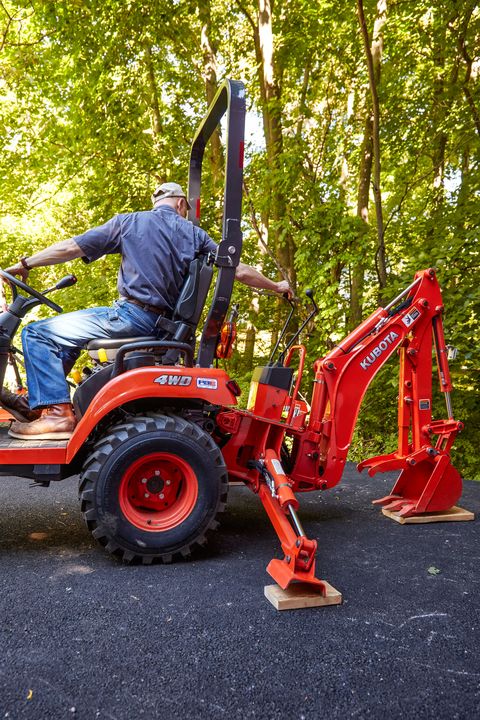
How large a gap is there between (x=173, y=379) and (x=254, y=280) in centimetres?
85

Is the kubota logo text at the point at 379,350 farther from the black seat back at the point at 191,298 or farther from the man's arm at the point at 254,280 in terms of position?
the black seat back at the point at 191,298

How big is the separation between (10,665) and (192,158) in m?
3.36

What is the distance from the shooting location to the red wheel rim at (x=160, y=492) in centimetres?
292

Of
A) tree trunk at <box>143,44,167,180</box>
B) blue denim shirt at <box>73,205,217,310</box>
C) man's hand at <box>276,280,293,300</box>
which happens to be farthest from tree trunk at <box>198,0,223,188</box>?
blue denim shirt at <box>73,205,217,310</box>

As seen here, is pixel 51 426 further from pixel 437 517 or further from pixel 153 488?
pixel 437 517

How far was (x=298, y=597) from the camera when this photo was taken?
2471 millimetres

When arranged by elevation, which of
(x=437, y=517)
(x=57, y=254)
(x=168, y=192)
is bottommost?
(x=437, y=517)

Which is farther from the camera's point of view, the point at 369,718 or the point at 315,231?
the point at 315,231

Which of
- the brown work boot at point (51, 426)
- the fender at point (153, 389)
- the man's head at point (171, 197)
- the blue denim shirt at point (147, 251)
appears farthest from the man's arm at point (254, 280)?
the brown work boot at point (51, 426)

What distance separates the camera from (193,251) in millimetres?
3189

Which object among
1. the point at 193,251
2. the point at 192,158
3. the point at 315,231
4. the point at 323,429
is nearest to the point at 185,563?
the point at 323,429

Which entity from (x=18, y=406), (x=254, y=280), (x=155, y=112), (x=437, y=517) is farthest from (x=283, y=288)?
(x=155, y=112)

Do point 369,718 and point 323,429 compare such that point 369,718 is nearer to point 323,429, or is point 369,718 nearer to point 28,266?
point 323,429

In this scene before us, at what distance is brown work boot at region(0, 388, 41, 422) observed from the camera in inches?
125
